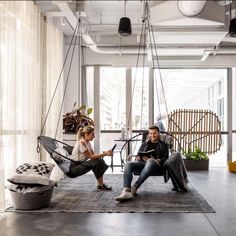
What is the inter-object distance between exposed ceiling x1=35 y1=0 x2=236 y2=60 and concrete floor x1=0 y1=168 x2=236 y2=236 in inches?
108

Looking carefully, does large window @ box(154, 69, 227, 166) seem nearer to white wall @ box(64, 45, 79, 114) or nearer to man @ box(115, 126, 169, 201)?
white wall @ box(64, 45, 79, 114)

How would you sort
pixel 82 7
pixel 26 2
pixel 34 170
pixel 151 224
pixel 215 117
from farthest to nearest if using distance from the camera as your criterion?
pixel 215 117 < pixel 82 7 < pixel 26 2 < pixel 34 170 < pixel 151 224

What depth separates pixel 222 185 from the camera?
17.3 ft

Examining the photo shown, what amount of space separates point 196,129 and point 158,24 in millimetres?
3554

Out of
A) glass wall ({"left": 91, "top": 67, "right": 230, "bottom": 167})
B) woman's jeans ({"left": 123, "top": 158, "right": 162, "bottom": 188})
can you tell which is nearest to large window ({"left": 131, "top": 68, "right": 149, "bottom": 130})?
glass wall ({"left": 91, "top": 67, "right": 230, "bottom": 167})

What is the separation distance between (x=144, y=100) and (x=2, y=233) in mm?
5616

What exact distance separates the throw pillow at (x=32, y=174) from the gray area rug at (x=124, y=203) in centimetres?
35

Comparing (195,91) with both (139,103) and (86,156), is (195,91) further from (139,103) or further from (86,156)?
(86,156)

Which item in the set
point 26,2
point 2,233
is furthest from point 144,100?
point 2,233

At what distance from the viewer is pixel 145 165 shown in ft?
14.8

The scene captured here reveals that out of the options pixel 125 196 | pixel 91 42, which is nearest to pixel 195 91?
pixel 91 42

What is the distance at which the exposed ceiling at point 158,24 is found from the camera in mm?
4906

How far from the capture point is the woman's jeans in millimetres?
4363

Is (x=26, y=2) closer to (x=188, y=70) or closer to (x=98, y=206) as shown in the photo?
(x=98, y=206)
